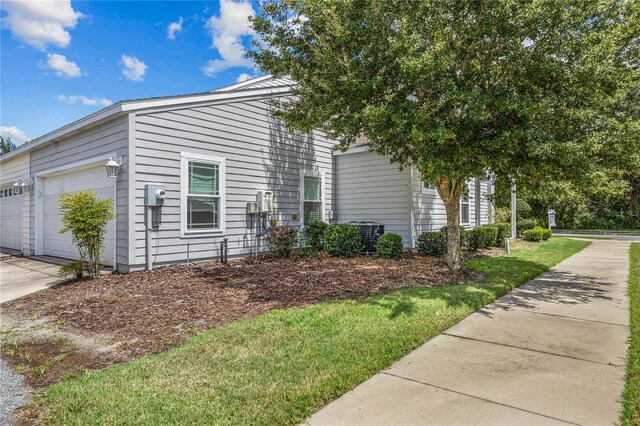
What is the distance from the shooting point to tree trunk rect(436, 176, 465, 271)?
26.5 ft

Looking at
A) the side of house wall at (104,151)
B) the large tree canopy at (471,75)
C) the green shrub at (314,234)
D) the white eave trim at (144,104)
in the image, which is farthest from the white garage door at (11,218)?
the large tree canopy at (471,75)

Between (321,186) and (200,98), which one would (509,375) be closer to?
(200,98)

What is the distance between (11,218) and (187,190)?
9273 mm

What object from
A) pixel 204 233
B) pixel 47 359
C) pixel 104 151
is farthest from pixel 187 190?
pixel 47 359

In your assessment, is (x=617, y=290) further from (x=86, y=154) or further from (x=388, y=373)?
(x=86, y=154)

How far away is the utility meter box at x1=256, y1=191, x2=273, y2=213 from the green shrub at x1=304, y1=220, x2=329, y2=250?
1377mm

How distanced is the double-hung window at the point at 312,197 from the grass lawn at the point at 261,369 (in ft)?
20.3

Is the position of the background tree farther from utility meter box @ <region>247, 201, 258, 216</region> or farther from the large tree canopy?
the large tree canopy

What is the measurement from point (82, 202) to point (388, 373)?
6.59m

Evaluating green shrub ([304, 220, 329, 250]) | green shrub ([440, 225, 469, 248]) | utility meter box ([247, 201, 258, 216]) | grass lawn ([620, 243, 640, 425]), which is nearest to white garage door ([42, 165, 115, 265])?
utility meter box ([247, 201, 258, 216])

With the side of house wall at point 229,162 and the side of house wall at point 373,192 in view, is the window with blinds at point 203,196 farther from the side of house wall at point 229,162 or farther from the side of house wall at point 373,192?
the side of house wall at point 373,192

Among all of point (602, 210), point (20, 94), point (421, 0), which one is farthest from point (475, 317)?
point (602, 210)

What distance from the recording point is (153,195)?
764cm

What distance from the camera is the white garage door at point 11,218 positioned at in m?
12.5
